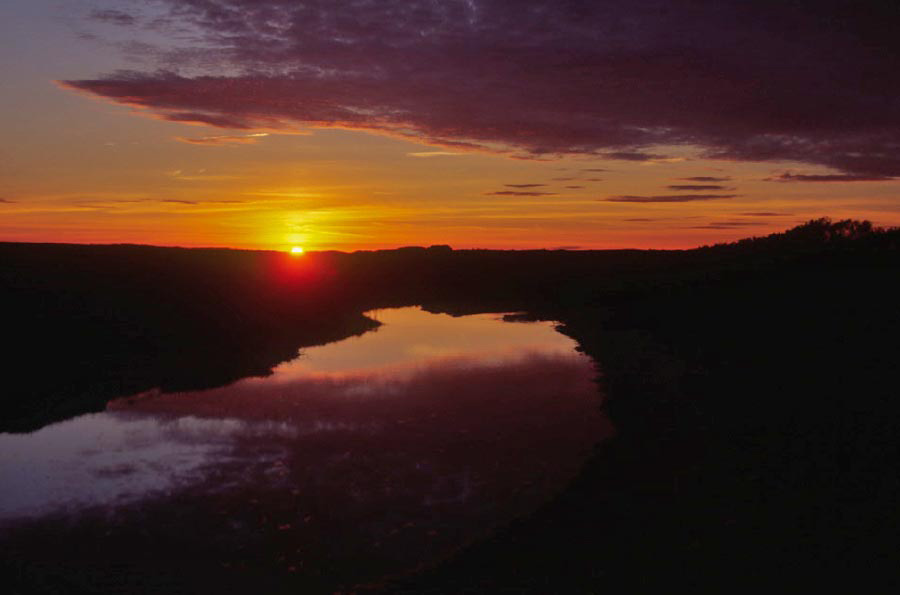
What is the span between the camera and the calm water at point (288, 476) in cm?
1234

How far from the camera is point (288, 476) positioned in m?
16.4

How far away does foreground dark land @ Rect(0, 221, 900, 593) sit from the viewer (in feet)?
38.3

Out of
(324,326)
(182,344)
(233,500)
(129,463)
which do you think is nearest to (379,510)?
(233,500)

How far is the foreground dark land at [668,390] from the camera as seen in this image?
11.7 meters

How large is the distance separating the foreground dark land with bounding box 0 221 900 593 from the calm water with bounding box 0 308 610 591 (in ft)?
2.90

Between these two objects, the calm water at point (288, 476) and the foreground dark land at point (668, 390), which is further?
the calm water at point (288, 476)

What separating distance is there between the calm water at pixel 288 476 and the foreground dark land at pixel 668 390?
884 mm

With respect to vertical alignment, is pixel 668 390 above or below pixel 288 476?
above

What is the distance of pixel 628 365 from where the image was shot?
103 feet

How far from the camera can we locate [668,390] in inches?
998

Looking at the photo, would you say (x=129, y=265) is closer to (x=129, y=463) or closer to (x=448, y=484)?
(x=129, y=463)

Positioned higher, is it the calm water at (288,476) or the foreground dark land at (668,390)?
the foreground dark land at (668,390)

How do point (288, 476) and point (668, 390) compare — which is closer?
point (288, 476)

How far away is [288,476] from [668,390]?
1497 cm
